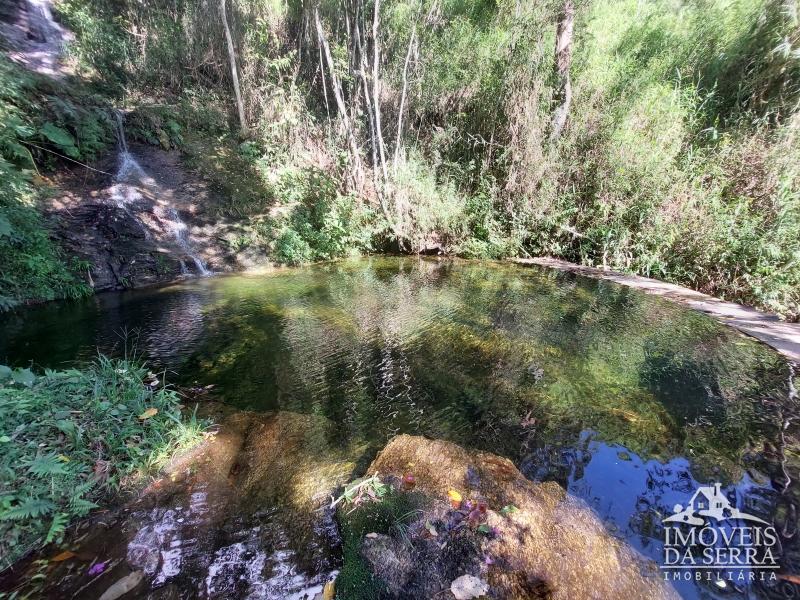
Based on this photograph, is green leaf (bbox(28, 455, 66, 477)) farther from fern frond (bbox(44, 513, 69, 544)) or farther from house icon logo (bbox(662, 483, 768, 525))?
house icon logo (bbox(662, 483, 768, 525))

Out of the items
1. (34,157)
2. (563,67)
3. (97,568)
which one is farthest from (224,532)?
(563,67)

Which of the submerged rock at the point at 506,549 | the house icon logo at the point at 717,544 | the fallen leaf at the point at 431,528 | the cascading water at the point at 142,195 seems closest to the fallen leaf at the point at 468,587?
the submerged rock at the point at 506,549

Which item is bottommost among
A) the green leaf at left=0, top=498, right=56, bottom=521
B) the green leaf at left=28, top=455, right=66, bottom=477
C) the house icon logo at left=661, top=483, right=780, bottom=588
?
the house icon logo at left=661, top=483, right=780, bottom=588

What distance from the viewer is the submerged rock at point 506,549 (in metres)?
1.85

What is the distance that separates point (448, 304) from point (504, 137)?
5.32 metres

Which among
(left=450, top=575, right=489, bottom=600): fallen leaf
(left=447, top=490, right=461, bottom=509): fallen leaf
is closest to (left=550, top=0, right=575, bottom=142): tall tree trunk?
(left=447, top=490, right=461, bottom=509): fallen leaf

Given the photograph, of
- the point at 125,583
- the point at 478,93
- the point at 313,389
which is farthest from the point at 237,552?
the point at 478,93

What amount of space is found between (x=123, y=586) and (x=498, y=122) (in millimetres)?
10069

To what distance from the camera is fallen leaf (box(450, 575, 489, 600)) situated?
1770 mm

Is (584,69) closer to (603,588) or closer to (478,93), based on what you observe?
(478,93)

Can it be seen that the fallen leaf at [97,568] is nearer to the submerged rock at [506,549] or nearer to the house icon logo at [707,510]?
the submerged rock at [506,549]

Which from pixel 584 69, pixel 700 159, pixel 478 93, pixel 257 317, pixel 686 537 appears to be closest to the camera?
pixel 686 537

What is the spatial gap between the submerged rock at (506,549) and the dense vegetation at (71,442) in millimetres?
1702

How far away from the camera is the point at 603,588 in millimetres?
1867
